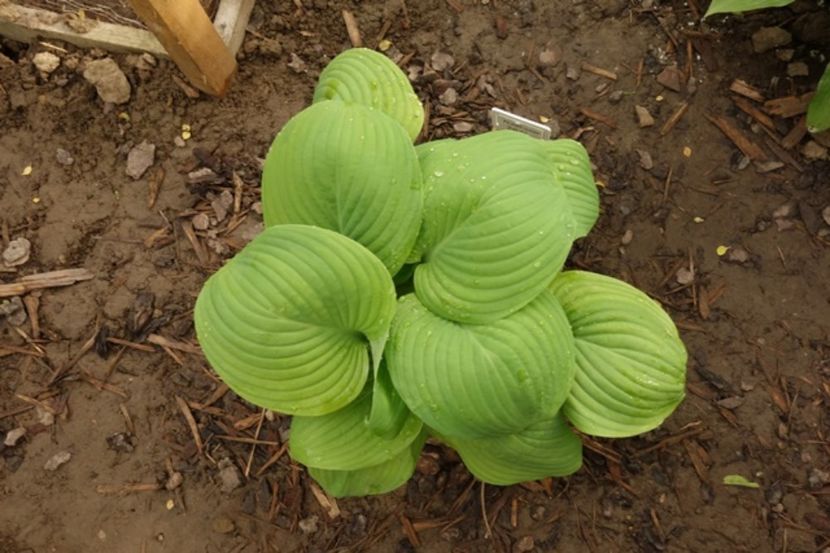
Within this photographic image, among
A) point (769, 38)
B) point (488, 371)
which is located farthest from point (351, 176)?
point (769, 38)

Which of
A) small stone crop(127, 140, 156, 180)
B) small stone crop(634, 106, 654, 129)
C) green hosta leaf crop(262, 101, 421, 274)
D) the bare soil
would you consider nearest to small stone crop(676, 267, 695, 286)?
the bare soil

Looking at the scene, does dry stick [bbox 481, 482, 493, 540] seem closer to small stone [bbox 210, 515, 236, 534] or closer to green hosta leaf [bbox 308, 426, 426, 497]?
green hosta leaf [bbox 308, 426, 426, 497]

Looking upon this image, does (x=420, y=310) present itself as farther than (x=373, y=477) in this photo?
No

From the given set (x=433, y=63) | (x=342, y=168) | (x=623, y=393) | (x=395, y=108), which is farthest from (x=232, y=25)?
(x=623, y=393)

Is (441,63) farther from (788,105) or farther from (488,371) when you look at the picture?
(488,371)

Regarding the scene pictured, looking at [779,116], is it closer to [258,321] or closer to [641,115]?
[641,115]

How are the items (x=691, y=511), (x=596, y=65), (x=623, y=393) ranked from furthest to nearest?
(x=596, y=65), (x=691, y=511), (x=623, y=393)

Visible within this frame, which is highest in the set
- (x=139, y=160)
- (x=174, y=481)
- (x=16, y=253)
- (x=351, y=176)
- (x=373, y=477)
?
(x=351, y=176)
